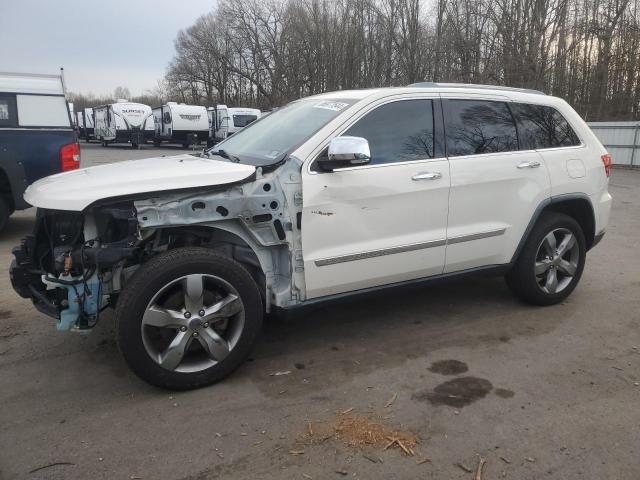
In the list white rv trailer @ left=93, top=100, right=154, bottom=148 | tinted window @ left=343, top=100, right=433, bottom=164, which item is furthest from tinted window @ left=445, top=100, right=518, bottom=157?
white rv trailer @ left=93, top=100, right=154, bottom=148

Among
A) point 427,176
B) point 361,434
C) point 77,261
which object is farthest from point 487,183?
point 77,261

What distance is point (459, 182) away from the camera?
397cm

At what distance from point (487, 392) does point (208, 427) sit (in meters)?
1.69

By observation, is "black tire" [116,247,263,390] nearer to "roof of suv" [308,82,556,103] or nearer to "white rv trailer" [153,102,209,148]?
"roof of suv" [308,82,556,103]

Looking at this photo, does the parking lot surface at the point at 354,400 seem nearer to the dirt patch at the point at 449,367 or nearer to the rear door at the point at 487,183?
the dirt patch at the point at 449,367

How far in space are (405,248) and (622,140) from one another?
2068 cm

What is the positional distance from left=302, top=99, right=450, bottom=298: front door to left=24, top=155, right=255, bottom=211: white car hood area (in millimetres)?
564

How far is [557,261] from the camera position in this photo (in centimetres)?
469

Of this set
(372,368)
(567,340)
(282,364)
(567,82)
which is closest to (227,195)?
(282,364)

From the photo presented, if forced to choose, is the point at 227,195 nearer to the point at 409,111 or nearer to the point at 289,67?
the point at 409,111

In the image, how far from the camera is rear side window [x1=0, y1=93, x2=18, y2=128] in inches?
278

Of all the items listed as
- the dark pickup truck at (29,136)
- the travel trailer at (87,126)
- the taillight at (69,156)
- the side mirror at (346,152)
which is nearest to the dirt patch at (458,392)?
the side mirror at (346,152)

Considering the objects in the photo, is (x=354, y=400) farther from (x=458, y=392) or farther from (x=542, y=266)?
(x=542, y=266)

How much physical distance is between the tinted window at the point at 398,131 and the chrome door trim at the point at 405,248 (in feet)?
2.04
